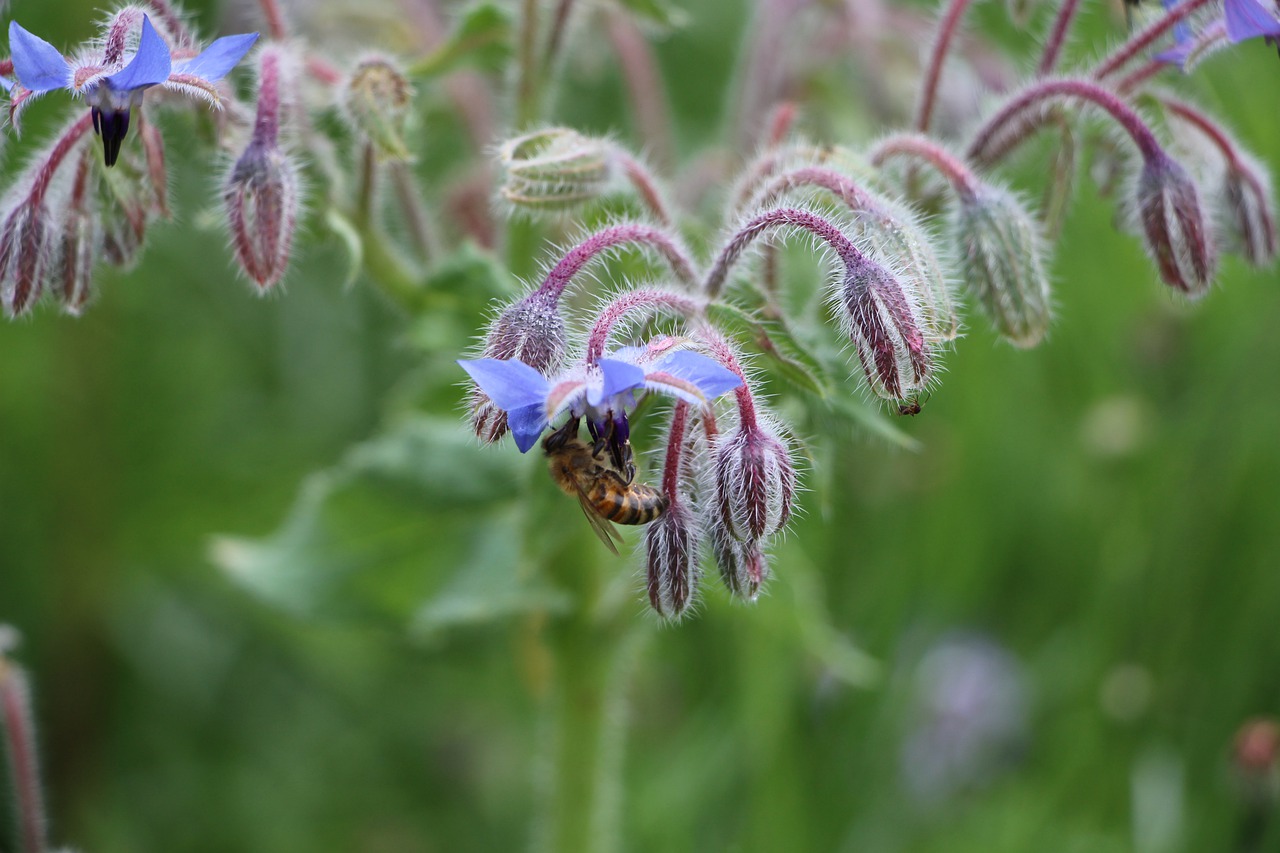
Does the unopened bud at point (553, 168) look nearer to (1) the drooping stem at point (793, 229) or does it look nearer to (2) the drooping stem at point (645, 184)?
(2) the drooping stem at point (645, 184)

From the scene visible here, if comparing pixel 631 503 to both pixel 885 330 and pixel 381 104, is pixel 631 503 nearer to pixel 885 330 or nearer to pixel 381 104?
pixel 885 330

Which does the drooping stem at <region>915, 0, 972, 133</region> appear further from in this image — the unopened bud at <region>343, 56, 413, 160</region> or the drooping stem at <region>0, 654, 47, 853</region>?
the drooping stem at <region>0, 654, 47, 853</region>

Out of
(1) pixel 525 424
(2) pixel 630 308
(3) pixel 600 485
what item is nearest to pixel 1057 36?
(2) pixel 630 308

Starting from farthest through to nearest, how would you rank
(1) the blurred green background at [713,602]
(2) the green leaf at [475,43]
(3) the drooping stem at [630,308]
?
(1) the blurred green background at [713,602] → (2) the green leaf at [475,43] → (3) the drooping stem at [630,308]

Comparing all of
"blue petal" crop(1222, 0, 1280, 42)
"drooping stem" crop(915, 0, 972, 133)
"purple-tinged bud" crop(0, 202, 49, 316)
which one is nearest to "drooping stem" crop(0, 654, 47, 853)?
"purple-tinged bud" crop(0, 202, 49, 316)

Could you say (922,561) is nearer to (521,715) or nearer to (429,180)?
(521,715)

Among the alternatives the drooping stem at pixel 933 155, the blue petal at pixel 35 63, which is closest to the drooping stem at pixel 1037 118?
the drooping stem at pixel 933 155
